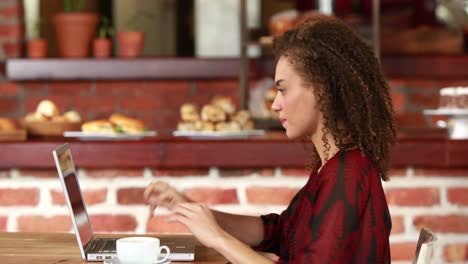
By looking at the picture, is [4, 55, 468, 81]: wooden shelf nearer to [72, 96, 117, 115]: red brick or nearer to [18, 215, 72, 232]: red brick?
[72, 96, 117, 115]: red brick

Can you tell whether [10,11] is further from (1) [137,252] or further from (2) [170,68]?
(1) [137,252]

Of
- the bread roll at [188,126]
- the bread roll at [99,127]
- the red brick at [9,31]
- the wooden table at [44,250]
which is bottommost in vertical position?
the wooden table at [44,250]

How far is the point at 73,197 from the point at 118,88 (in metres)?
3.08

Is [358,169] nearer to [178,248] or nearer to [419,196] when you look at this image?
[178,248]

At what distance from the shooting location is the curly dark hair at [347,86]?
165 centimetres

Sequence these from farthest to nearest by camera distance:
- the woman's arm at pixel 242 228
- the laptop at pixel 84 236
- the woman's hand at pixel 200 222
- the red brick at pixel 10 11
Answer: the red brick at pixel 10 11
the woman's arm at pixel 242 228
the laptop at pixel 84 236
the woman's hand at pixel 200 222

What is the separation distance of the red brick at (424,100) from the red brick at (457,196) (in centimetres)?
239

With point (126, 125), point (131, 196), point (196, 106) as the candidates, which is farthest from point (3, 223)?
point (196, 106)

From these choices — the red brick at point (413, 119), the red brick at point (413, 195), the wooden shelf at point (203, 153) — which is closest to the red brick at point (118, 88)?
the red brick at point (413, 119)

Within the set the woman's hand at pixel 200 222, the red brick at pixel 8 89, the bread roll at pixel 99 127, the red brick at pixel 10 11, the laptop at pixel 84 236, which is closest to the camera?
the woman's hand at pixel 200 222

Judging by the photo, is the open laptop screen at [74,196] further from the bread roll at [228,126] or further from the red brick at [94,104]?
the red brick at [94,104]

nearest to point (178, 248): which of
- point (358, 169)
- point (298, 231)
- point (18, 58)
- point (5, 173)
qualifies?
point (298, 231)

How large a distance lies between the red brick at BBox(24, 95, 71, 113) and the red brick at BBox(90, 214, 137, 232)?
7.84 ft

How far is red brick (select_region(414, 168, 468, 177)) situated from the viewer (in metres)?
2.55
